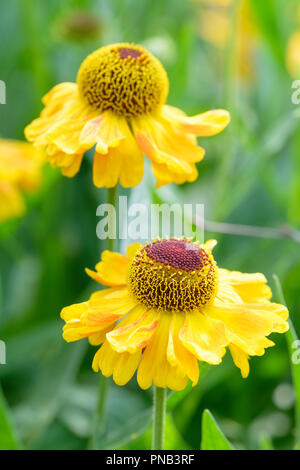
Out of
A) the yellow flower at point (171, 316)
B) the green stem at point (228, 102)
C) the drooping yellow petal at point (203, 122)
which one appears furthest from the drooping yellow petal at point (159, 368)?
the green stem at point (228, 102)

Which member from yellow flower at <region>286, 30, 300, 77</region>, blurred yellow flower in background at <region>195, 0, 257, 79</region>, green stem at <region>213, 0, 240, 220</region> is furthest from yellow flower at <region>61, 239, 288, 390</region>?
blurred yellow flower in background at <region>195, 0, 257, 79</region>

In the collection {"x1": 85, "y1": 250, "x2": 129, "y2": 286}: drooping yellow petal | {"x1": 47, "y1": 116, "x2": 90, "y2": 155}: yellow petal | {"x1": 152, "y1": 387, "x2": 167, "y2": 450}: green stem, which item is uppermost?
{"x1": 47, "y1": 116, "x2": 90, "y2": 155}: yellow petal

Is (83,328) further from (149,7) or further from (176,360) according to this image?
(149,7)

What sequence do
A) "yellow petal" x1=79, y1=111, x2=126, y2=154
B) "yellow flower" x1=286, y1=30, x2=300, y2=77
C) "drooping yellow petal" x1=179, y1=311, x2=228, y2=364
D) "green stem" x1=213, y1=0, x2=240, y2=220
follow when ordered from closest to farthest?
"drooping yellow petal" x1=179, y1=311, x2=228, y2=364, "yellow petal" x1=79, y1=111, x2=126, y2=154, "green stem" x1=213, y1=0, x2=240, y2=220, "yellow flower" x1=286, y1=30, x2=300, y2=77

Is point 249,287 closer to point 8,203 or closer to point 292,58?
point 8,203

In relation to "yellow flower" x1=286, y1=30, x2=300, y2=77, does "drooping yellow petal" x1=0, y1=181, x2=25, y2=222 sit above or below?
below

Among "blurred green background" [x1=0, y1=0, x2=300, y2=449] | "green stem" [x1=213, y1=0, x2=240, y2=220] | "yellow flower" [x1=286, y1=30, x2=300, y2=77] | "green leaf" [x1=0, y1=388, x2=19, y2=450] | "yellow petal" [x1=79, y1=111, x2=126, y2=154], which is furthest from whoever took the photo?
"yellow flower" [x1=286, y1=30, x2=300, y2=77]

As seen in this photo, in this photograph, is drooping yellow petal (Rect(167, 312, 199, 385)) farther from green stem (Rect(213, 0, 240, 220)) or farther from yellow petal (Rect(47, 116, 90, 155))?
green stem (Rect(213, 0, 240, 220))
